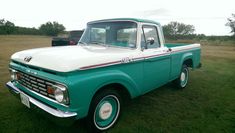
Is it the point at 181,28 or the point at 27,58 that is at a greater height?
the point at 181,28

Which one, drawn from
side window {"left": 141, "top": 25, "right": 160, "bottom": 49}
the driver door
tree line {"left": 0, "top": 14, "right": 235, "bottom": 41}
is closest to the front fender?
the driver door

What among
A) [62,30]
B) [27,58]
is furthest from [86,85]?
[62,30]

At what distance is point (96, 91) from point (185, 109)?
8.05ft

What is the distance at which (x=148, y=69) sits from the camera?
3463 millimetres

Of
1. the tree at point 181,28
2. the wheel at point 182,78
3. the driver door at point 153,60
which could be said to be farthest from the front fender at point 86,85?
the tree at point 181,28

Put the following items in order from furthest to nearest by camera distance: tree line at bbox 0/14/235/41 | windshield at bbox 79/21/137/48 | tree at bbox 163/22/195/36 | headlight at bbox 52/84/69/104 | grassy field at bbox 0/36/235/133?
tree at bbox 163/22/195/36 < tree line at bbox 0/14/235/41 < windshield at bbox 79/21/137/48 < grassy field at bbox 0/36/235/133 < headlight at bbox 52/84/69/104

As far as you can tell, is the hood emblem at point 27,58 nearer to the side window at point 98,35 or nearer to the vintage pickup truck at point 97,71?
the vintage pickup truck at point 97,71

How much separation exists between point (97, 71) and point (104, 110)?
2.60 ft

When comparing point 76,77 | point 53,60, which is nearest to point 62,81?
point 76,77

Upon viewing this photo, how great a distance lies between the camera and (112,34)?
365 cm

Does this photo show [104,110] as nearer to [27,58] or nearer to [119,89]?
[119,89]

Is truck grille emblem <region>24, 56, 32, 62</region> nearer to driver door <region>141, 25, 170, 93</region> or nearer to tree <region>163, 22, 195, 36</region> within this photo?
driver door <region>141, 25, 170, 93</region>

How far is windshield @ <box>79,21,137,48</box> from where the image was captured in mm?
3410

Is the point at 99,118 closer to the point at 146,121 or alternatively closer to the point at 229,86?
the point at 146,121
